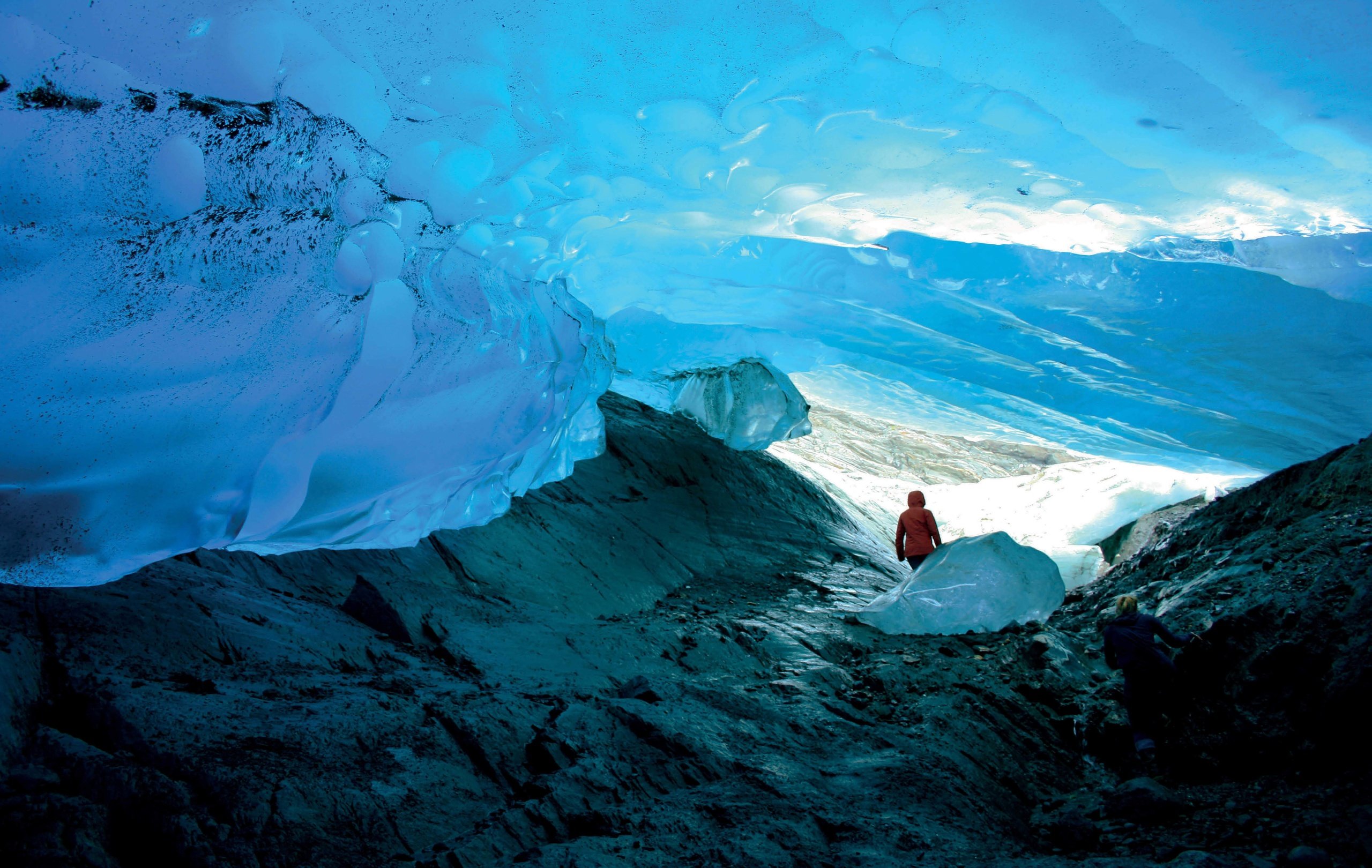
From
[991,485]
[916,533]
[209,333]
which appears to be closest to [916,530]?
[916,533]

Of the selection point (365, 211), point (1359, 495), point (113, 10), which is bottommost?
point (1359, 495)

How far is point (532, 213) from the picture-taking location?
13.6 feet

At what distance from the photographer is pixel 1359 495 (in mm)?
4508

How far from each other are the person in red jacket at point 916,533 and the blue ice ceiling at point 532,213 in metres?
1.63

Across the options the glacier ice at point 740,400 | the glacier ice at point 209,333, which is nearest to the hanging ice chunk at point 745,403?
the glacier ice at point 740,400

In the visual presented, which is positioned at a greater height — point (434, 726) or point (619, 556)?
point (619, 556)

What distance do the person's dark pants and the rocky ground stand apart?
98mm

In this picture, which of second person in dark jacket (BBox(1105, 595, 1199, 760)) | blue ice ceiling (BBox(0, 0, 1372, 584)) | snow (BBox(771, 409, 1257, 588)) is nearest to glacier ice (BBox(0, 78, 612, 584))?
blue ice ceiling (BBox(0, 0, 1372, 584))

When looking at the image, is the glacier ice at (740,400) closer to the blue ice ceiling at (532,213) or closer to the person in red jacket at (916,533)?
the person in red jacket at (916,533)

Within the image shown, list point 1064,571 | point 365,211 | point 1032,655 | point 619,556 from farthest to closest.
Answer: point 1064,571
point 619,556
point 1032,655
point 365,211

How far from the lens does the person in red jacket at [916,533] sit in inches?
246

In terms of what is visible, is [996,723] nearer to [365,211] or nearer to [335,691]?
[335,691]

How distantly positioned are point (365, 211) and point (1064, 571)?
27.0 ft

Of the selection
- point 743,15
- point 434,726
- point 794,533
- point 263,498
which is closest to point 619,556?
point 794,533
